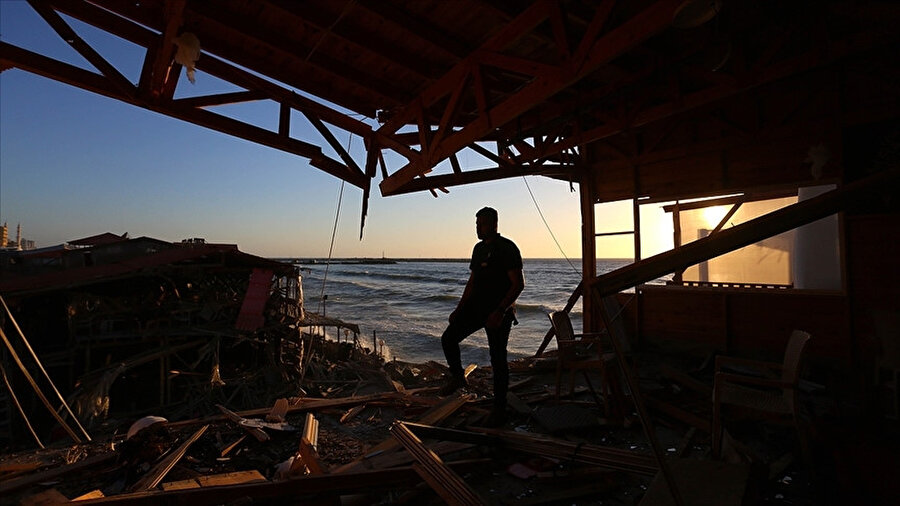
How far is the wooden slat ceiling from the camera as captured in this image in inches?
134

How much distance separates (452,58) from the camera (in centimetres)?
421

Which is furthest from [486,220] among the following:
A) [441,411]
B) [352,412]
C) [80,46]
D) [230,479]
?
[80,46]

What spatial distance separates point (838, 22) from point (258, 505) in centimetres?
729

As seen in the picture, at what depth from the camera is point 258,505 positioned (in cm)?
253

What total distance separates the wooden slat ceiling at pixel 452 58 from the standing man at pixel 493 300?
1.11m

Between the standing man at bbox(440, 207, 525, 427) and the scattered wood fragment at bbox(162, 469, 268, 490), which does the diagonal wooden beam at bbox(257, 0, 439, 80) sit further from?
the scattered wood fragment at bbox(162, 469, 268, 490)

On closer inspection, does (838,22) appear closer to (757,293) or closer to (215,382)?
(757,293)

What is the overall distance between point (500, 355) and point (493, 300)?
0.53 meters

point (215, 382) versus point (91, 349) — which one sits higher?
point (91, 349)

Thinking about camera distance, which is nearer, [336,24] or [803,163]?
[336,24]

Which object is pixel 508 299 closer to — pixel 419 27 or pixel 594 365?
pixel 594 365

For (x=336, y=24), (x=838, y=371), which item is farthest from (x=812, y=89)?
(x=336, y=24)

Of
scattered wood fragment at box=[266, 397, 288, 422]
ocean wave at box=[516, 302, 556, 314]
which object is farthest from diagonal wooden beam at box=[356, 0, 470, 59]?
ocean wave at box=[516, 302, 556, 314]

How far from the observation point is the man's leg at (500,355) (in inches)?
152
